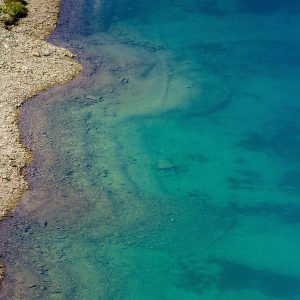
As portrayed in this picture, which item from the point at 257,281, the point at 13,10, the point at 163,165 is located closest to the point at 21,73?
the point at 13,10

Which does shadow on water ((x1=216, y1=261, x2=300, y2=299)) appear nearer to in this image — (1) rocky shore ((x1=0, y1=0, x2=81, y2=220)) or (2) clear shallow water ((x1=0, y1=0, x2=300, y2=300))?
(2) clear shallow water ((x1=0, y1=0, x2=300, y2=300))

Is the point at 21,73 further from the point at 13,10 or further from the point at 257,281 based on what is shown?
the point at 257,281

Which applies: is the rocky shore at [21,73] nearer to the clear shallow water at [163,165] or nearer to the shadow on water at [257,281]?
the clear shallow water at [163,165]

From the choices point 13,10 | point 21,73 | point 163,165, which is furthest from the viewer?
point 13,10

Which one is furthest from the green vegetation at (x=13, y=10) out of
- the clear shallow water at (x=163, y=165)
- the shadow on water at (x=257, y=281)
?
the shadow on water at (x=257, y=281)

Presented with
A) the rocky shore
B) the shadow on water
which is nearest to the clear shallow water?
the shadow on water

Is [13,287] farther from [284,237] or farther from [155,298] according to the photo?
[284,237]
